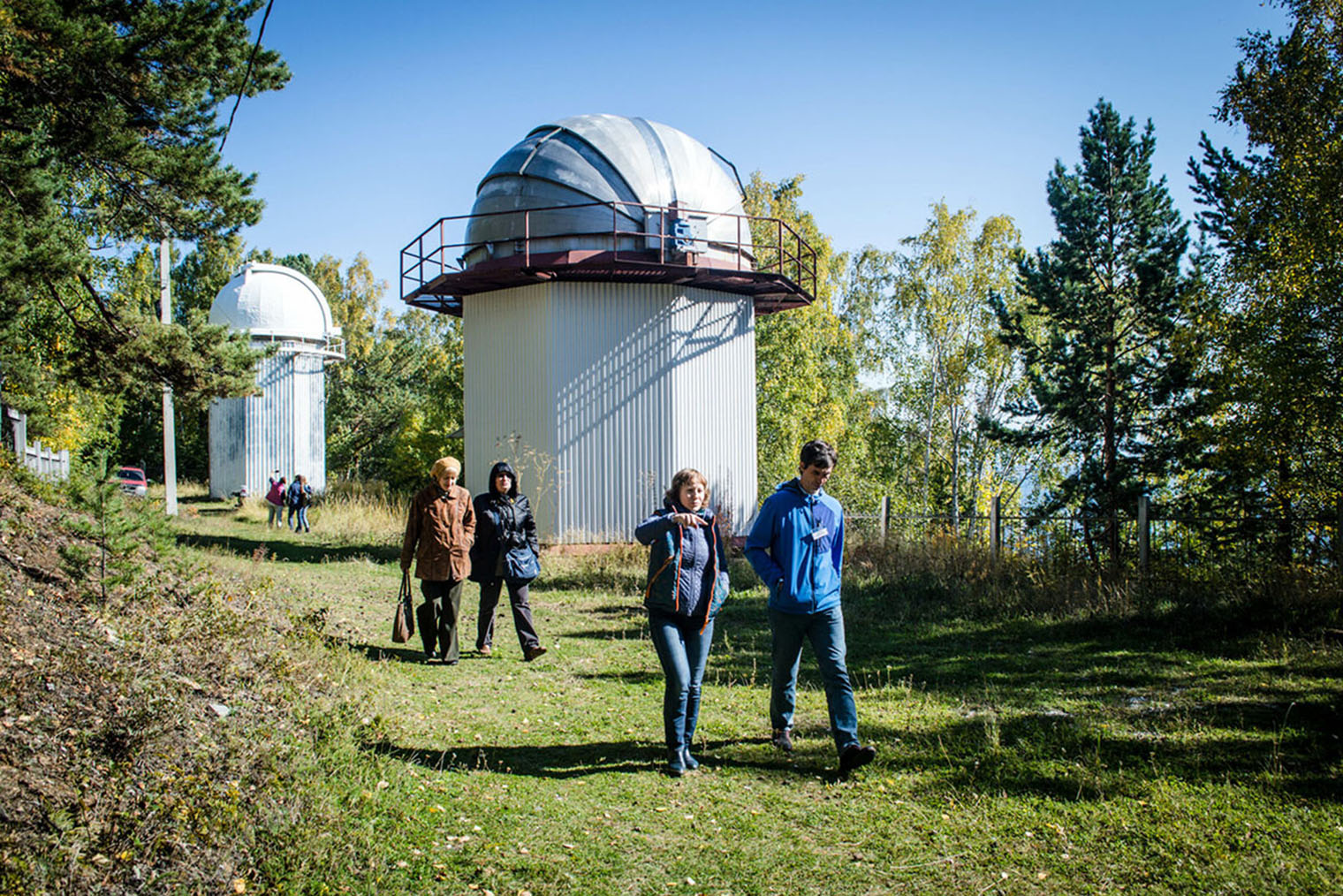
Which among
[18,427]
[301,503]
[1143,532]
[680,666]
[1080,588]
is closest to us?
[680,666]

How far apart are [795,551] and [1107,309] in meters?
15.2

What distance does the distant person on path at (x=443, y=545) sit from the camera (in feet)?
25.7

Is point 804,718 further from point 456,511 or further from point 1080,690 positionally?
point 456,511

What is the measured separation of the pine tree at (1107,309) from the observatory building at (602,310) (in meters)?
5.24

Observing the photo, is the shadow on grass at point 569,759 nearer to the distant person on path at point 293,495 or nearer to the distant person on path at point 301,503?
the distant person on path at point 293,495

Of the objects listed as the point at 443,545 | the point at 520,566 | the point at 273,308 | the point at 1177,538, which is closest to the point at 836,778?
the point at 520,566

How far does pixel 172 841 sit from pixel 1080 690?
6437 mm

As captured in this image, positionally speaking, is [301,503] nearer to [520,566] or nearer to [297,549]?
[297,549]

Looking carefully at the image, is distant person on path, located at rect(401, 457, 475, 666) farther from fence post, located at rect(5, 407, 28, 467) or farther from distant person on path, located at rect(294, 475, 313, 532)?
distant person on path, located at rect(294, 475, 313, 532)

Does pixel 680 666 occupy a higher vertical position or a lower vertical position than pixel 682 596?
lower

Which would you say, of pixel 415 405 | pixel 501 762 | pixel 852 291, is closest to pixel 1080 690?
pixel 501 762

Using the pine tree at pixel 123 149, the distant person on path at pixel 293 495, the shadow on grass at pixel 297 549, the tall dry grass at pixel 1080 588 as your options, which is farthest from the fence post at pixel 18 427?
the tall dry grass at pixel 1080 588

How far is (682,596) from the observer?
530 cm

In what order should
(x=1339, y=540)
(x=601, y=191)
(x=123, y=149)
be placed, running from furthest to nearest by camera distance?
(x=601, y=191) < (x=123, y=149) < (x=1339, y=540)
